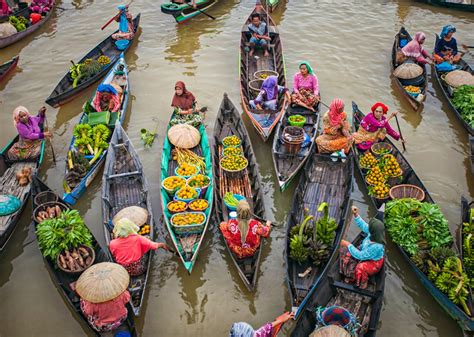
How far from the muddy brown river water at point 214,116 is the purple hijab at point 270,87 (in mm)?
1237

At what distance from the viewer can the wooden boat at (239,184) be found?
7.96m

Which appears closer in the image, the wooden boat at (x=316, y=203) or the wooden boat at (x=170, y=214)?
the wooden boat at (x=316, y=203)

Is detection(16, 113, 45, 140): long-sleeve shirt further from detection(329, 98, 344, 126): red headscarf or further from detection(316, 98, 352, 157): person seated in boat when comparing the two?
detection(329, 98, 344, 126): red headscarf

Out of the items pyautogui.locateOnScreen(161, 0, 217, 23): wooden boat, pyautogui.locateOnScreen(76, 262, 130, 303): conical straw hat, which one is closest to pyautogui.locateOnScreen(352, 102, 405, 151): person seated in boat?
pyautogui.locateOnScreen(76, 262, 130, 303): conical straw hat

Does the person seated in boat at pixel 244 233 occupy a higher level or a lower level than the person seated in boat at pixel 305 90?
lower

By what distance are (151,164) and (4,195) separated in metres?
3.73

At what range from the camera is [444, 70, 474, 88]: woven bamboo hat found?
507 inches

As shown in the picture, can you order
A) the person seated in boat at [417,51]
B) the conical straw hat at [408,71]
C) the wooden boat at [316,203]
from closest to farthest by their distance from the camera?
1. the wooden boat at [316,203]
2. the conical straw hat at [408,71]
3. the person seated in boat at [417,51]

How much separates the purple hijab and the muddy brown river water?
1237mm

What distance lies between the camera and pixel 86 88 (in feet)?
46.5

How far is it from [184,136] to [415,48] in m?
8.73

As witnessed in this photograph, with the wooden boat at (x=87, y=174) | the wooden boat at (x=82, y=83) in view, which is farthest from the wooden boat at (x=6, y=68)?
the wooden boat at (x=87, y=174)

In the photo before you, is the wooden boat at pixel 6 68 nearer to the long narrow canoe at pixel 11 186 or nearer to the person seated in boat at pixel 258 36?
the long narrow canoe at pixel 11 186

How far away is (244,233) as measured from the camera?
7.67 metres
